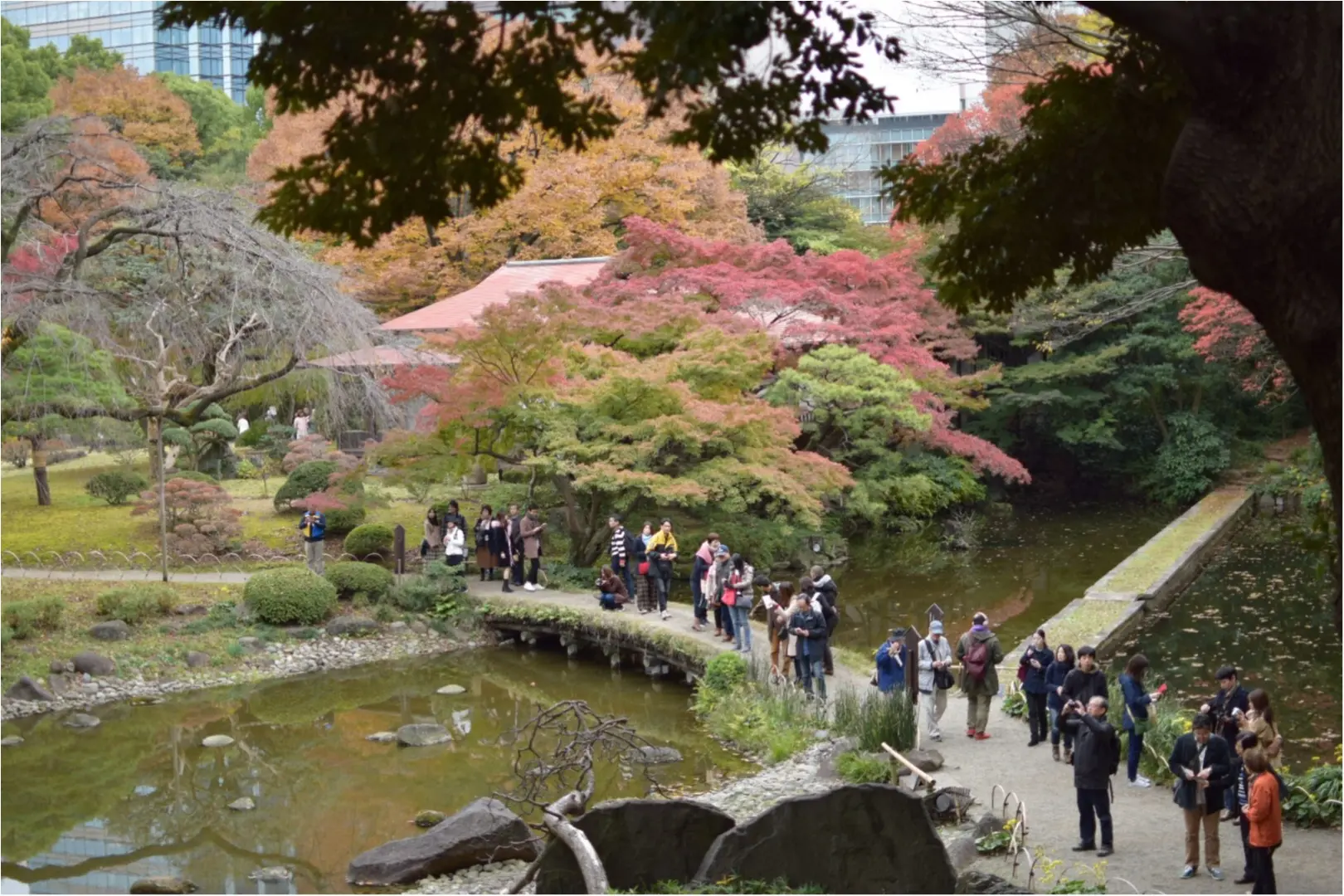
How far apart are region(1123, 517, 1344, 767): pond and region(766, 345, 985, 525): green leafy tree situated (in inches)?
216

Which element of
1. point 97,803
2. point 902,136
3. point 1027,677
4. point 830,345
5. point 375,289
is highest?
point 902,136

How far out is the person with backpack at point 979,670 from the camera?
39.8 ft

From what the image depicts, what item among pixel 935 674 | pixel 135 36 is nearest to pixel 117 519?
pixel 935 674

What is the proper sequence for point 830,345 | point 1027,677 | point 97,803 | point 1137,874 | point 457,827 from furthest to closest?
point 830,345
point 97,803
point 1027,677
point 457,827
point 1137,874

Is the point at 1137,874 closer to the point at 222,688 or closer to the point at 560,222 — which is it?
the point at 222,688

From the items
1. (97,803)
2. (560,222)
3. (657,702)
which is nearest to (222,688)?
(97,803)

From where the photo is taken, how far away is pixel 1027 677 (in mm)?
11812

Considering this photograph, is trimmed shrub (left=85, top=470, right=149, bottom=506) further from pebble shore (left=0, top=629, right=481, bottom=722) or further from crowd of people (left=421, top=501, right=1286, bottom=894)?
pebble shore (left=0, top=629, right=481, bottom=722)

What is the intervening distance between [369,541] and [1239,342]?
14.7 m

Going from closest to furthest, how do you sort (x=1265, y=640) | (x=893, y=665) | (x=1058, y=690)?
(x=1058, y=690)
(x=893, y=665)
(x=1265, y=640)

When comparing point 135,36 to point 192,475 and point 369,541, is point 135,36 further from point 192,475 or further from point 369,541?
point 369,541

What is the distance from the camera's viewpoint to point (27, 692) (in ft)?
52.6

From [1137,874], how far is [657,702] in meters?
8.20

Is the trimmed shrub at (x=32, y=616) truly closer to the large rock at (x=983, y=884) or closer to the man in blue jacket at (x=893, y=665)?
the man in blue jacket at (x=893, y=665)
